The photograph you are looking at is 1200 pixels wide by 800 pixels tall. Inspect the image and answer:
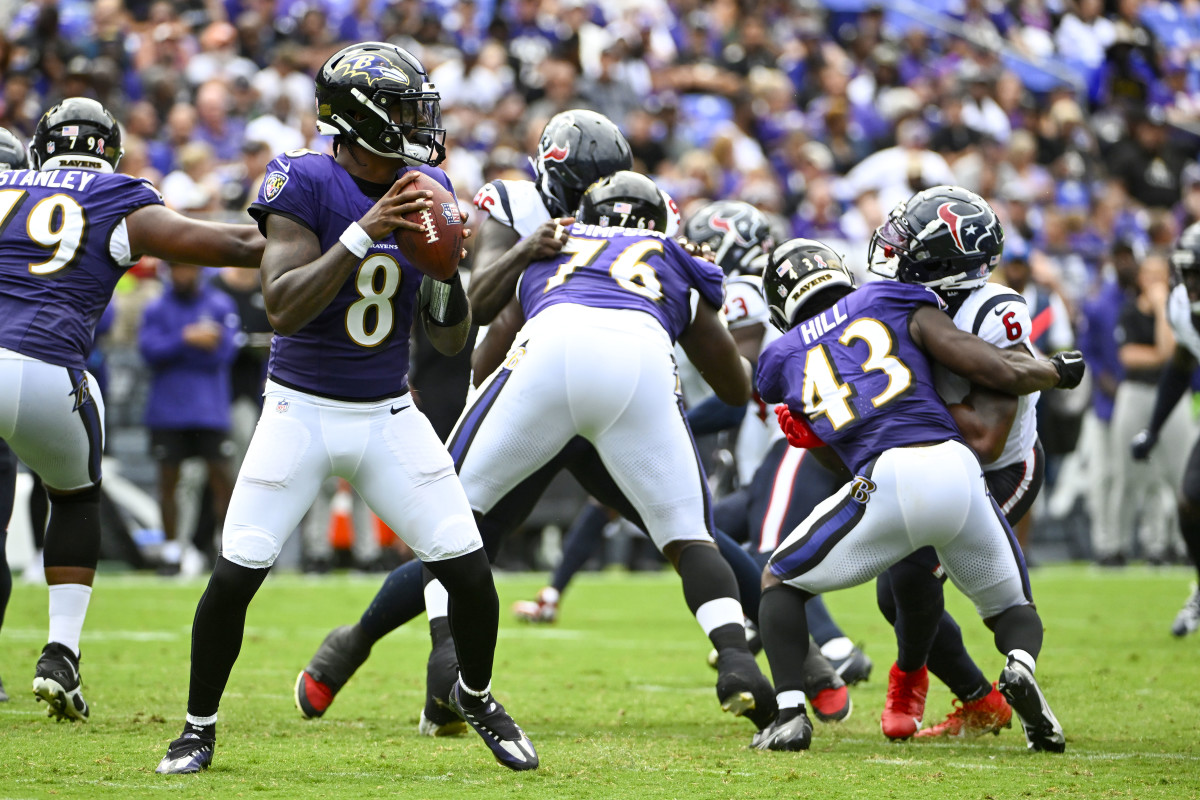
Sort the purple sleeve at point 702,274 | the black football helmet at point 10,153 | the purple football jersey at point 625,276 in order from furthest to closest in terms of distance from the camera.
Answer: the black football helmet at point 10,153, the purple sleeve at point 702,274, the purple football jersey at point 625,276

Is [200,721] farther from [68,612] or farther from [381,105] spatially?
[381,105]

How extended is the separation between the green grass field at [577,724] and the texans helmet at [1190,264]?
1700 mm

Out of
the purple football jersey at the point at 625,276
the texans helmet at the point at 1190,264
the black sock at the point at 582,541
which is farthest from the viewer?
the black sock at the point at 582,541

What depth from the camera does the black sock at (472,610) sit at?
4207mm

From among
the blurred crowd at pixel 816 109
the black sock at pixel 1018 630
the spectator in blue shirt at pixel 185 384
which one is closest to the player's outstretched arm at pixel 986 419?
the black sock at pixel 1018 630

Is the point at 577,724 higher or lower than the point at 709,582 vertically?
lower

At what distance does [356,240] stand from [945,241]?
1937 mm

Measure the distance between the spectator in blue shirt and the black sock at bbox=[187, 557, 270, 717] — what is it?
657 cm

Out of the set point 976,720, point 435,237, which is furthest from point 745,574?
point 435,237

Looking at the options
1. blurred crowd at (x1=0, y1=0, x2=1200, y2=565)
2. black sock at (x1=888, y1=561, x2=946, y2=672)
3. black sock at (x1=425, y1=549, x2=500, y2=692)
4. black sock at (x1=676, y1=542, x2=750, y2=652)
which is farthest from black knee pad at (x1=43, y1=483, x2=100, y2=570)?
blurred crowd at (x1=0, y1=0, x2=1200, y2=565)

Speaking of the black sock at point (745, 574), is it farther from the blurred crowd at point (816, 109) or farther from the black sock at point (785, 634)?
the blurred crowd at point (816, 109)

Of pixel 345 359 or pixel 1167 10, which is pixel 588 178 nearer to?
pixel 345 359

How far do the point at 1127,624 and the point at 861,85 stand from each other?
10.8 metres

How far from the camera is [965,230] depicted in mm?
4805
